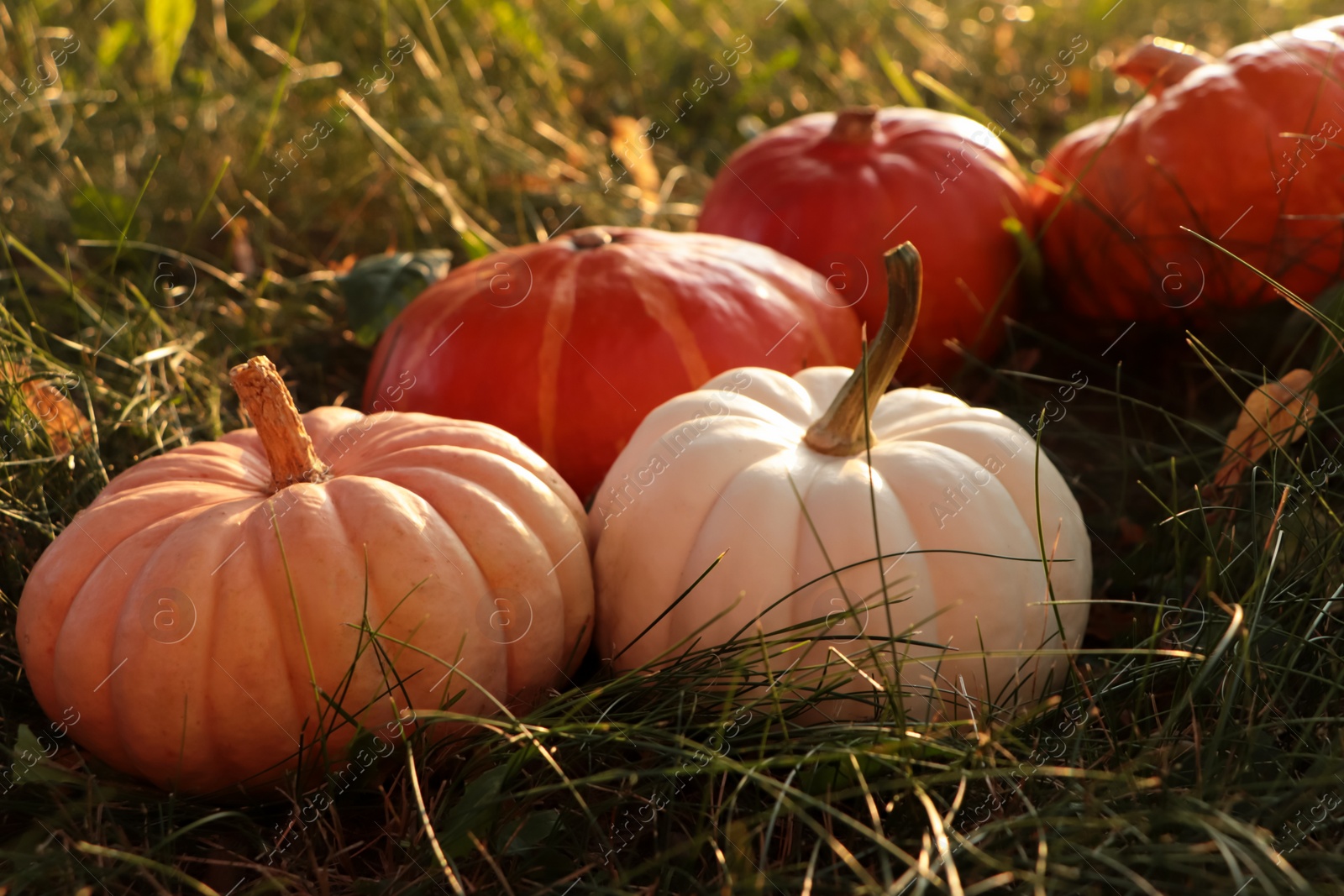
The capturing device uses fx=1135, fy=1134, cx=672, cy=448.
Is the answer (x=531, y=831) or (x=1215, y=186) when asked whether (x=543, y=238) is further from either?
(x=531, y=831)

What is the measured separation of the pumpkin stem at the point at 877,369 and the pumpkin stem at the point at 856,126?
1110mm

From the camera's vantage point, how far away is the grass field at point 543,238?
122 cm

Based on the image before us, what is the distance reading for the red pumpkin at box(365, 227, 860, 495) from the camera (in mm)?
2123

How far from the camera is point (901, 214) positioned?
259 centimetres

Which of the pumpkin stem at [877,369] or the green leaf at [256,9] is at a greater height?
the green leaf at [256,9]

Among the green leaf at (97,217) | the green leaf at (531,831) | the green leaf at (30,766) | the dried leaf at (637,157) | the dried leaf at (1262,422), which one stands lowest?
the dried leaf at (1262,422)

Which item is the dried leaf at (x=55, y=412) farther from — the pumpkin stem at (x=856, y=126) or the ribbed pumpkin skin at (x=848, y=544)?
the pumpkin stem at (x=856, y=126)

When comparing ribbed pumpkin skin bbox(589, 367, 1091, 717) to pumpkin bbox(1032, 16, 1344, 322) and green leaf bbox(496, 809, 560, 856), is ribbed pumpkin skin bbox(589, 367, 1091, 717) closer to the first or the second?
green leaf bbox(496, 809, 560, 856)

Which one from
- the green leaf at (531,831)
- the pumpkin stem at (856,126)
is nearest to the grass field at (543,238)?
the green leaf at (531,831)

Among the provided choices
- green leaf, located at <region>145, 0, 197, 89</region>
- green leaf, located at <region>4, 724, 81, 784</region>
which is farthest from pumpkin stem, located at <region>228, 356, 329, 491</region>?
green leaf, located at <region>145, 0, 197, 89</region>

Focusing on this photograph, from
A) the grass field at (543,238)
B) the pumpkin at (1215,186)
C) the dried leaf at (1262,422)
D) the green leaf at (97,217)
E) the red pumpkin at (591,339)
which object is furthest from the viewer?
the green leaf at (97,217)

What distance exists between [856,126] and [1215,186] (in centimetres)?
80

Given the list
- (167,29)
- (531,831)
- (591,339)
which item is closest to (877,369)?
(591,339)

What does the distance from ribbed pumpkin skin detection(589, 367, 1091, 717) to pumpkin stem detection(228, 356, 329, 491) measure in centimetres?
45
